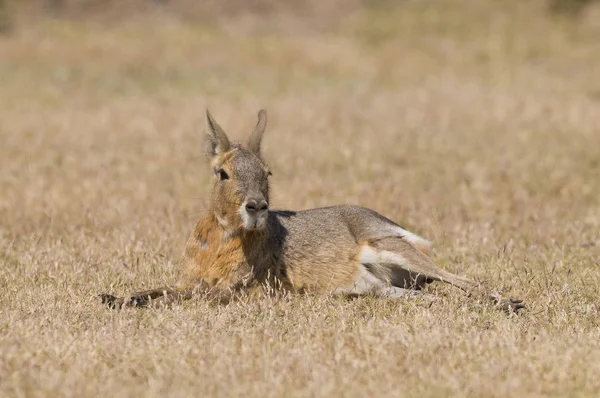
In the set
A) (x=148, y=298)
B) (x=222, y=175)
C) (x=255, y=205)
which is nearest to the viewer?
(x=255, y=205)

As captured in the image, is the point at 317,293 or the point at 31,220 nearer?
the point at 317,293

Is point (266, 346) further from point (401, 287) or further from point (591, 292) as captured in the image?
point (591, 292)

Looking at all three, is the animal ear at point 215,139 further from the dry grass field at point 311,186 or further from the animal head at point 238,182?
the dry grass field at point 311,186

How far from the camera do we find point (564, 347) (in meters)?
5.57

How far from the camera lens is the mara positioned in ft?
22.3

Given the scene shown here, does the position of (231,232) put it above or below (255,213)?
below

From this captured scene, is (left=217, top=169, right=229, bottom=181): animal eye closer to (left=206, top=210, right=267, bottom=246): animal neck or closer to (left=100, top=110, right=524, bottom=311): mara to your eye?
(left=100, top=110, right=524, bottom=311): mara

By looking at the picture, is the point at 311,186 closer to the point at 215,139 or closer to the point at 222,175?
the point at 215,139

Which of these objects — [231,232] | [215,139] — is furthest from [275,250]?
[215,139]

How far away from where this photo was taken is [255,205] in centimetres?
656

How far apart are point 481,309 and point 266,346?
190cm

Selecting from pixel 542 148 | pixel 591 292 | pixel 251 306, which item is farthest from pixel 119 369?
pixel 542 148

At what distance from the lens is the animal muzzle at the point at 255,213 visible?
21.5 feet

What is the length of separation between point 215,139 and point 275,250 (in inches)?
38.1
